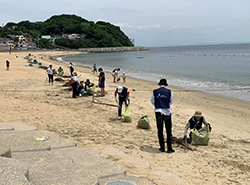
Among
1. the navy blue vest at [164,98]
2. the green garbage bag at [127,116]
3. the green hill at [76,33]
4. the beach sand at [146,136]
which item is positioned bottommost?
the beach sand at [146,136]

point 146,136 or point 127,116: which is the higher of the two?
point 127,116

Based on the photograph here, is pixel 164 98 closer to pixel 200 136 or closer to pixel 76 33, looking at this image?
pixel 200 136

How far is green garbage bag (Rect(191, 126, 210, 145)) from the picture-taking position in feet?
20.2

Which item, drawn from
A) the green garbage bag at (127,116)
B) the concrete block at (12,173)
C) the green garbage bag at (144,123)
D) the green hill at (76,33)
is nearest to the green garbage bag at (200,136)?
the green garbage bag at (144,123)

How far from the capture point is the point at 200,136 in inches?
242

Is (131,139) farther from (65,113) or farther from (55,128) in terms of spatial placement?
(65,113)

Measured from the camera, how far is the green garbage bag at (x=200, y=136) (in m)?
6.17

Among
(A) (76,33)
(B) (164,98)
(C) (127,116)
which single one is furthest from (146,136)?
(A) (76,33)

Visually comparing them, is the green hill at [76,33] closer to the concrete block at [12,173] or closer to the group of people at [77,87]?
the group of people at [77,87]

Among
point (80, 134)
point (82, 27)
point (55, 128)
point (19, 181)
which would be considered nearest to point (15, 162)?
point (19, 181)

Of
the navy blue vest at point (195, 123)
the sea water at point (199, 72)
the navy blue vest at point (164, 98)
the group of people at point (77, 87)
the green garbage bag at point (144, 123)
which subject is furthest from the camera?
the sea water at point (199, 72)

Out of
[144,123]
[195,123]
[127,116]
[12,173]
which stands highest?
[12,173]

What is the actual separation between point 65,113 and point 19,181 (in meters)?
5.82

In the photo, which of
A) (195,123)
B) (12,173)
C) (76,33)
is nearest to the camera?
(12,173)
